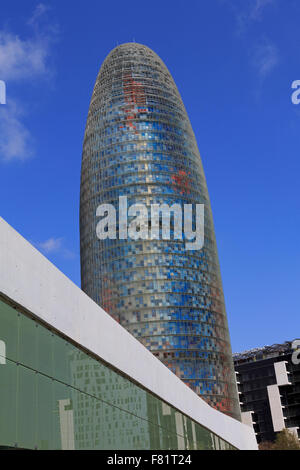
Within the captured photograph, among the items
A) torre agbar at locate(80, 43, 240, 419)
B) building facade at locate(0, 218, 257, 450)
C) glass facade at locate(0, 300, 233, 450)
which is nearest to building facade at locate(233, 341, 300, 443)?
torre agbar at locate(80, 43, 240, 419)

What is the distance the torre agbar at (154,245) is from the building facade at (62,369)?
59641 millimetres

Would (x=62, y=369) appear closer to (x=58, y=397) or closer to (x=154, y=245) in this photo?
(x=58, y=397)

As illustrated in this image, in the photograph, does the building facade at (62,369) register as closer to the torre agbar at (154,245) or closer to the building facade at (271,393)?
the torre agbar at (154,245)

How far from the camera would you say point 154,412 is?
58.1 feet

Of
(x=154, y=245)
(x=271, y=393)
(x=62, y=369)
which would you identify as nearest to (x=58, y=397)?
(x=62, y=369)

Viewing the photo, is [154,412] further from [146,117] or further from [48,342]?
[146,117]

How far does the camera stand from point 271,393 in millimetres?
106875

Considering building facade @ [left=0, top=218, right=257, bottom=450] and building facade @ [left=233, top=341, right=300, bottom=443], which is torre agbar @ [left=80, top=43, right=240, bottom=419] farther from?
building facade @ [left=0, top=218, right=257, bottom=450]

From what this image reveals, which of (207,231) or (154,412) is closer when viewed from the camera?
(154,412)

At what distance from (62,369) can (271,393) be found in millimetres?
103115

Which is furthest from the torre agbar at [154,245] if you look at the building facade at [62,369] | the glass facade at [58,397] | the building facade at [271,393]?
the glass facade at [58,397]
